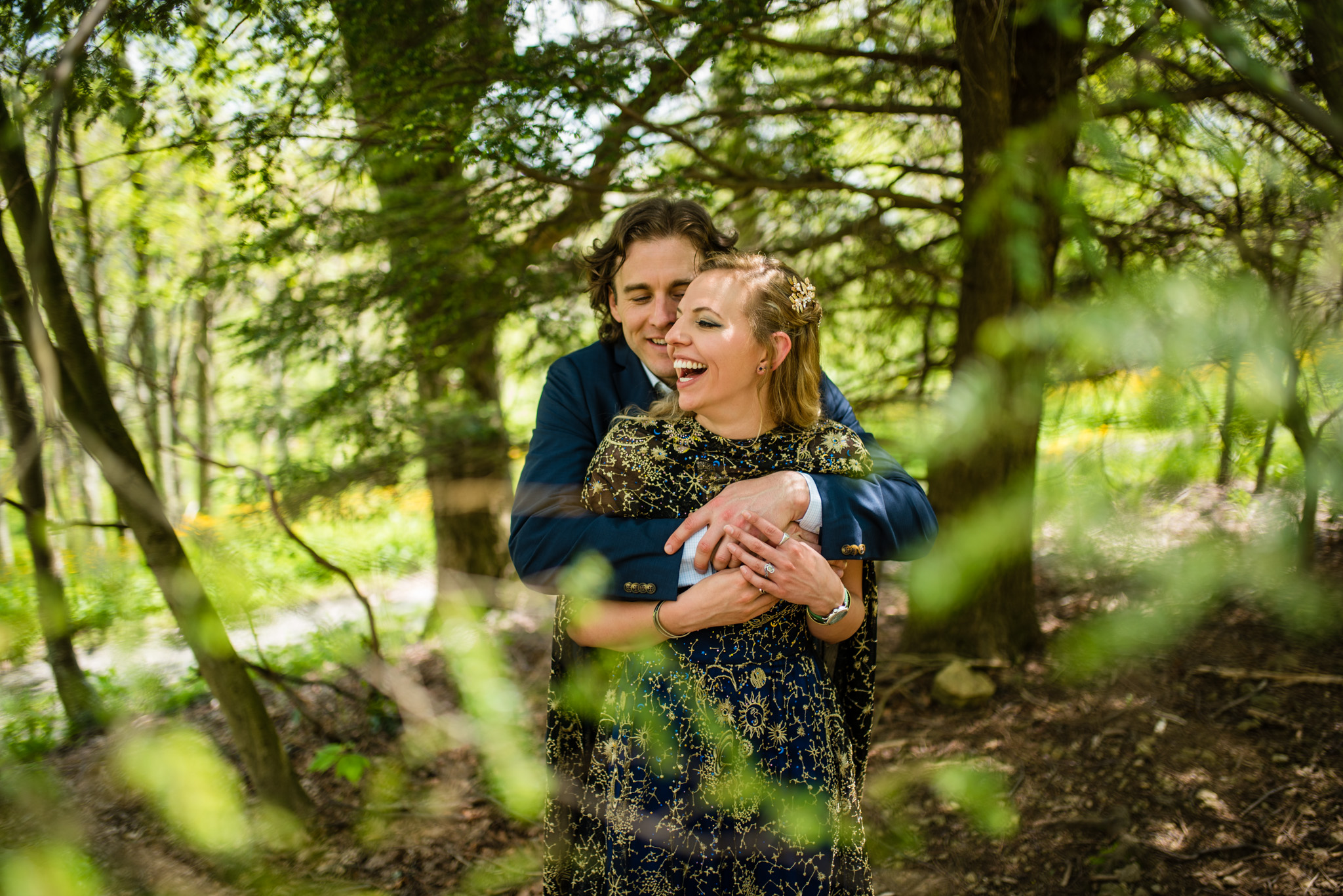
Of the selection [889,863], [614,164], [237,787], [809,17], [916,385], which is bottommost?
[889,863]

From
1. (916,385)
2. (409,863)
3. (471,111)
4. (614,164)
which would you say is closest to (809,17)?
(614,164)

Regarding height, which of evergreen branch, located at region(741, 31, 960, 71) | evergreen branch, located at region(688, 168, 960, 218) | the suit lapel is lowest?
the suit lapel

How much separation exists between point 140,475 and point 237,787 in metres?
1.48

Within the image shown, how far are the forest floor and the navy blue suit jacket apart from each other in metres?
1.12

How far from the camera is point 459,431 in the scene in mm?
4543

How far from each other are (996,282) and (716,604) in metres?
2.83

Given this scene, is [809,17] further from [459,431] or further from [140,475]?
[140,475]

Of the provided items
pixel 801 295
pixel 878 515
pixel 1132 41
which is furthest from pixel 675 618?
pixel 1132 41

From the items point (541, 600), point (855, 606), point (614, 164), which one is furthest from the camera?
point (541, 600)

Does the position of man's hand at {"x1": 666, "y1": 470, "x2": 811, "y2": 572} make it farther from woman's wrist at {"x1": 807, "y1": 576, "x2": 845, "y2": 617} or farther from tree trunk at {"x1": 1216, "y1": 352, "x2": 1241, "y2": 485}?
tree trunk at {"x1": 1216, "y1": 352, "x2": 1241, "y2": 485}

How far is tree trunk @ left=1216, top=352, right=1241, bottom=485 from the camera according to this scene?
105cm

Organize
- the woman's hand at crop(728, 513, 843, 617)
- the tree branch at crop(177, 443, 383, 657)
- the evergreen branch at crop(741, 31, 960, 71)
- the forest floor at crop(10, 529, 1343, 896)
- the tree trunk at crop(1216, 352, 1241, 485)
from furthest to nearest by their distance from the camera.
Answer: the evergreen branch at crop(741, 31, 960, 71)
the tree branch at crop(177, 443, 383, 657)
the forest floor at crop(10, 529, 1343, 896)
the woman's hand at crop(728, 513, 843, 617)
the tree trunk at crop(1216, 352, 1241, 485)

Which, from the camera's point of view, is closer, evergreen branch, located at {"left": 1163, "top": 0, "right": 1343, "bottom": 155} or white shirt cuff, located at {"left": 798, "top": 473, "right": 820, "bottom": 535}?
evergreen branch, located at {"left": 1163, "top": 0, "right": 1343, "bottom": 155}

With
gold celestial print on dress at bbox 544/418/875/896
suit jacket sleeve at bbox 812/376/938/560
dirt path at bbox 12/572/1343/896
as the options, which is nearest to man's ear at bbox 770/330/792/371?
gold celestial print on dress at bbox 544/418/875/896
